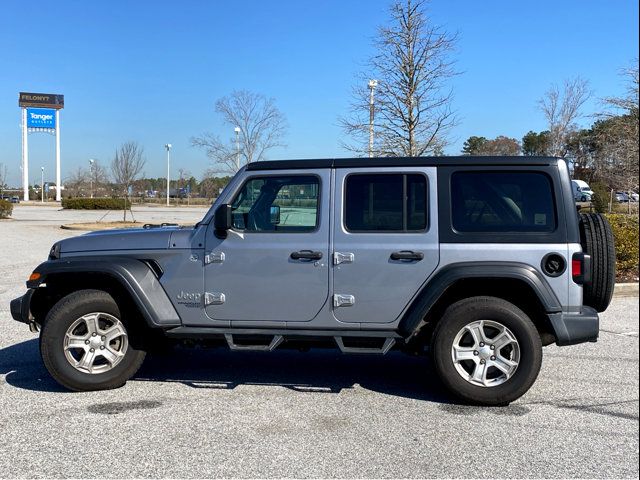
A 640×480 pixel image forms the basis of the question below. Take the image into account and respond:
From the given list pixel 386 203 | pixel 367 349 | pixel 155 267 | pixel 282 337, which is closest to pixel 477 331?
pixel 367 349

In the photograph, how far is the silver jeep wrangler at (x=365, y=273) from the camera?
4676 millimetres

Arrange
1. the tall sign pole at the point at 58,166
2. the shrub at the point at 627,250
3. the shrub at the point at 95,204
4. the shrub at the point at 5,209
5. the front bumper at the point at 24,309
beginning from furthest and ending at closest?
the tall sign pole at the point at 58,166
the shrub at the point at 95,204
the shrub at the point at 5,209
the shrub at the point at 627,250
the front bumper at the point at 24,309

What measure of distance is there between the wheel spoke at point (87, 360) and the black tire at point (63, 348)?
1.9 inches

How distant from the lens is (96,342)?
5059 millimetres

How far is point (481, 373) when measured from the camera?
15.5 feet

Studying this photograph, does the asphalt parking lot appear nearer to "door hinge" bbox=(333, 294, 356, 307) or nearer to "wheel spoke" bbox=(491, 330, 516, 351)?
"wheel spoke" bbox=(491, 330, 516, 351)

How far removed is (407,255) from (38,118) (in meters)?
84.8

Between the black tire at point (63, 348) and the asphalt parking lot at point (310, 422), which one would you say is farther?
the black tire at point (63, 348)

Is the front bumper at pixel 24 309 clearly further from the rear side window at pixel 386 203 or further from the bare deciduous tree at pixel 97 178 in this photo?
the bare deciduous tree at pixel 97 178

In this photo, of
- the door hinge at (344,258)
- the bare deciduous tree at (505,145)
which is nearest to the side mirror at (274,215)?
the door hinge at (344,258)

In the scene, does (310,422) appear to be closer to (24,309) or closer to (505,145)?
(24,309)

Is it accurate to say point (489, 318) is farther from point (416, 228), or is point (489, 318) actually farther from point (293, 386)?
point (293, 386)

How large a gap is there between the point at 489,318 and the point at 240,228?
6.86 feet

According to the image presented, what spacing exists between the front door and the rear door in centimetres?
14
